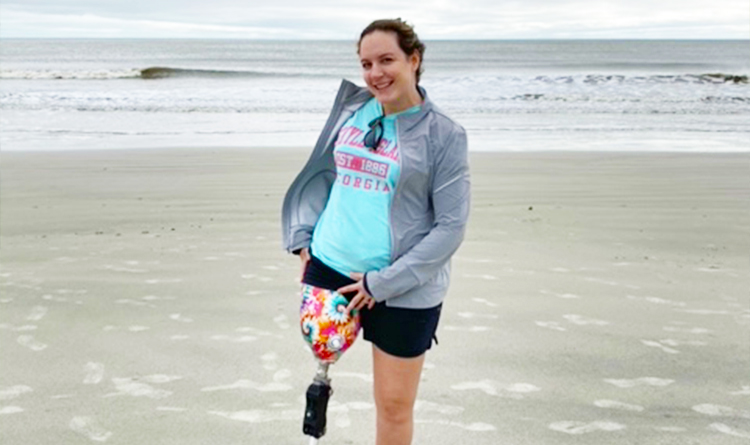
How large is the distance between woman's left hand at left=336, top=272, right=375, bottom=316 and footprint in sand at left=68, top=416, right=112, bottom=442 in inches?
60.1

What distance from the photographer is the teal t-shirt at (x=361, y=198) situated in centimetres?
261

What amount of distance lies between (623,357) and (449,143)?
8.31 feet

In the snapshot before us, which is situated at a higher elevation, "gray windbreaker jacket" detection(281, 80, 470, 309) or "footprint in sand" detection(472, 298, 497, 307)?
"gray windbreaker jacket" detection(281, 80, 470, 309)

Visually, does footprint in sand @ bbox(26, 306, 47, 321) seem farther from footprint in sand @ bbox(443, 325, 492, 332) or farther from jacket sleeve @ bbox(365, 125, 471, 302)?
jacket sleeve @ bbox(365, 125, 471, 302)

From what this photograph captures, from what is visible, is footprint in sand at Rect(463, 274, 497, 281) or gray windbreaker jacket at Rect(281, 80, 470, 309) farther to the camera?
footprint in sand at Rect(463, 274, 497, 281)

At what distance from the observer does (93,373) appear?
4293 millimetres

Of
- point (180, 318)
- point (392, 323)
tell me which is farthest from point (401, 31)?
point (180, 318)

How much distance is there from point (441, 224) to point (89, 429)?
1.98 meters

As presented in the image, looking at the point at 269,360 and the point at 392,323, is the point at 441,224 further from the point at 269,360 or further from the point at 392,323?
the point at 269,360

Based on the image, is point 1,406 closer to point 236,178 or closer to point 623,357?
point 623,357

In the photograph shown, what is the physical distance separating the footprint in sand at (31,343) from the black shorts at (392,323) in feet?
8.17

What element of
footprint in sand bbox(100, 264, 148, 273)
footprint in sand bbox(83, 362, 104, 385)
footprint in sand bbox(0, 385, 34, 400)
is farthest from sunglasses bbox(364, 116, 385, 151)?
footprint in sand bbox(100, 264, 148, 273)

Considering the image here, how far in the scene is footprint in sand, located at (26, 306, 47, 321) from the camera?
5156mm

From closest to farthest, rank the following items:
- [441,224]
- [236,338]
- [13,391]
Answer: [441,224], [13,391], [236,338]
